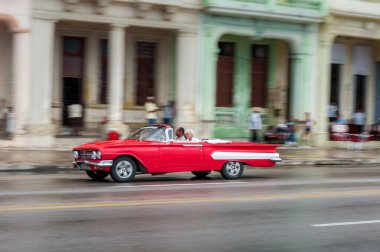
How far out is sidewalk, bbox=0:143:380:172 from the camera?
17141mm

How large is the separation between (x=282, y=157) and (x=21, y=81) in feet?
32.9

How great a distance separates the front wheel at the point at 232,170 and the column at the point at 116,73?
8.89 metres

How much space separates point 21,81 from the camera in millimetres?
20859

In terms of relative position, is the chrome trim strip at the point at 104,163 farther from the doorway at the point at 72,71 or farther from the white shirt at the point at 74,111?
the doorway at the point at 72,71

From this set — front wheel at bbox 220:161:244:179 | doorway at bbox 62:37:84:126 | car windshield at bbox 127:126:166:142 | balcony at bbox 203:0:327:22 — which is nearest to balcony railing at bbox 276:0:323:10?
balcony at bbox 203:0:327:22

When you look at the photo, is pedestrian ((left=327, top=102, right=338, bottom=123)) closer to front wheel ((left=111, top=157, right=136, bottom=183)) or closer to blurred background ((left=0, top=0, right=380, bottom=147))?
blurred background ((left=0, top=0, right=380, bottom=147))

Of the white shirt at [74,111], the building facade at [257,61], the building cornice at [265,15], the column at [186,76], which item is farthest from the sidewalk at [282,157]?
the building cornice at [265,15]

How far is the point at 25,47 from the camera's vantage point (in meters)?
20.9

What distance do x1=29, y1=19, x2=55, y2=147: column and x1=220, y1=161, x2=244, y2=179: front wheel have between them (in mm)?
9345

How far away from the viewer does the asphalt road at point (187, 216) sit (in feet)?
22.3

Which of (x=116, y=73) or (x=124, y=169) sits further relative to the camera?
(x=116, y=73)

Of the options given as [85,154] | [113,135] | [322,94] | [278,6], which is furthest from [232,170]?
[322,94]

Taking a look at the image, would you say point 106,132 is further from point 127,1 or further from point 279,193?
point 279,193

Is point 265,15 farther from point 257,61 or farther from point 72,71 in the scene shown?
point 72,71
